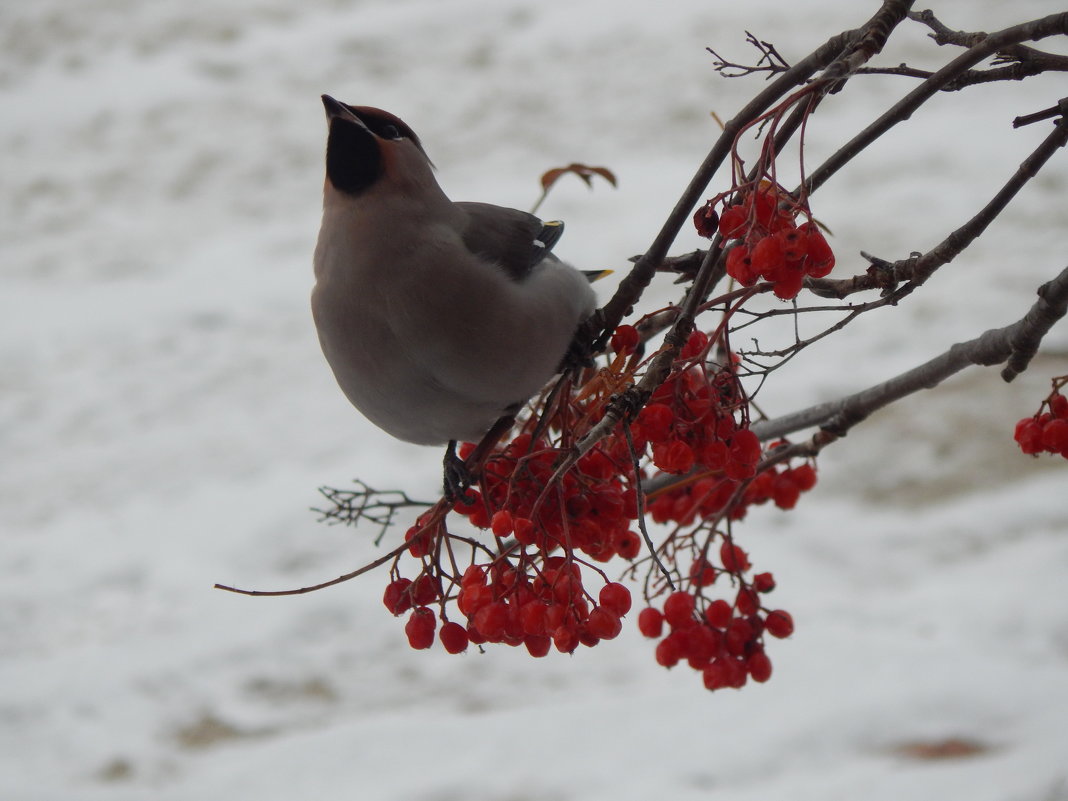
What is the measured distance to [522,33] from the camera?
263 inches

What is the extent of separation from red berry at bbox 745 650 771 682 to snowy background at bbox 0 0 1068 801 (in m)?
0.89

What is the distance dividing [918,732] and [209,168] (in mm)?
4814

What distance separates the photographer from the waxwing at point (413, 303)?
56.9 inches

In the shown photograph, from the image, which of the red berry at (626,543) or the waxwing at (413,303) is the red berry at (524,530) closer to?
the red berry at (626,543)

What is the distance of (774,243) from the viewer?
90 centimetres

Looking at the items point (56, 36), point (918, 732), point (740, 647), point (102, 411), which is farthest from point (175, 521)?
point (56, 36)

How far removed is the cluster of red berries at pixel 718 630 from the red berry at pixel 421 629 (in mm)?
313

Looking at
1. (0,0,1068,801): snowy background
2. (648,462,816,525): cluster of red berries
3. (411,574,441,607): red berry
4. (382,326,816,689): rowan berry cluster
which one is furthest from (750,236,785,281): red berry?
(0,0,1068,801): snowy background

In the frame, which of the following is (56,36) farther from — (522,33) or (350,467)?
(350,467)

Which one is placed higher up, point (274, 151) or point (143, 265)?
point (274, 151)

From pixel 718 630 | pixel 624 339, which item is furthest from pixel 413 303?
pixel 718 630

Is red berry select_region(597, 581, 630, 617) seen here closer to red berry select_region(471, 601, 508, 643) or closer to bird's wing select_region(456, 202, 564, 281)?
red berry select_region(471, 601, 508, 643)

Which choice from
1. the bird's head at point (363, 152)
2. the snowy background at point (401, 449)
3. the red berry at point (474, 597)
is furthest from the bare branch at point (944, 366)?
the snowy background at point (401, 449)

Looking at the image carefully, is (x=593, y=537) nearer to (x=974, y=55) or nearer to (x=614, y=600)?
(x=614, y=600)
